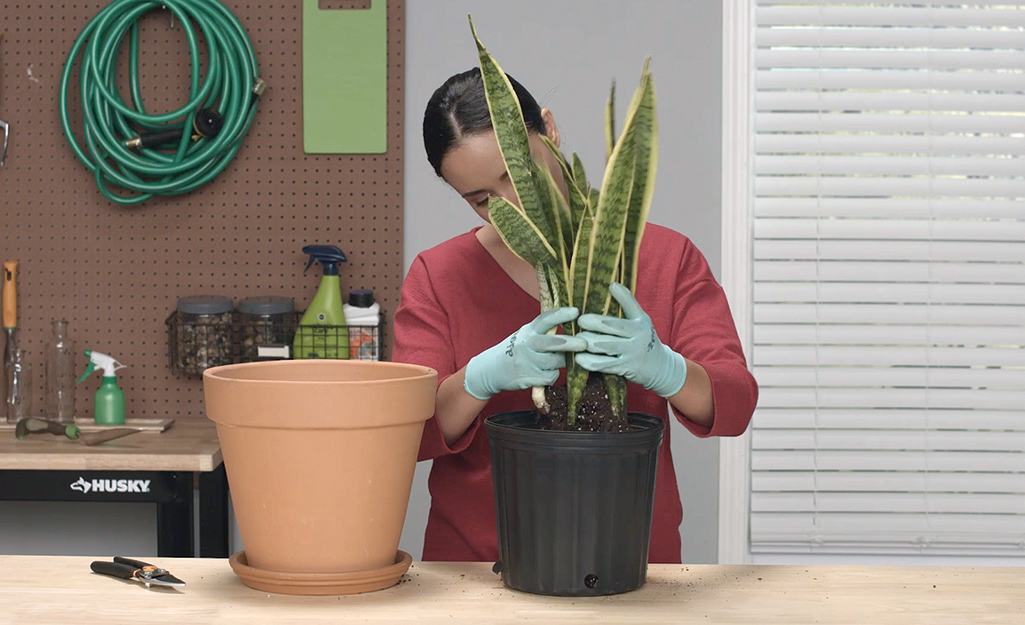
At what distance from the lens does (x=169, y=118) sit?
232 cm

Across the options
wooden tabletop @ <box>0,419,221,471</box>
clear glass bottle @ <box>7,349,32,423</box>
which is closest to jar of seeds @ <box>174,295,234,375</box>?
wooden tabletop @ <box>0,419,221,471</box>

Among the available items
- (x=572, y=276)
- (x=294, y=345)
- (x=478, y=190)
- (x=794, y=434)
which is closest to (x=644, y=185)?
(x=572, y=276)

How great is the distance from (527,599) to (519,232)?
336 mm

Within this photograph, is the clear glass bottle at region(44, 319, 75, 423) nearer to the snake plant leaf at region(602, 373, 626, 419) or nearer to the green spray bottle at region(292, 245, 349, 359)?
the green spray bottle at region(292, 245, 349, 359)

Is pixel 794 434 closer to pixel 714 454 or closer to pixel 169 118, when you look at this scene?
pixel 714 454

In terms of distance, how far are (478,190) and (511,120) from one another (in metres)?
0.43

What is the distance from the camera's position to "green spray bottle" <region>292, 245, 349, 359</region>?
2.33 meters

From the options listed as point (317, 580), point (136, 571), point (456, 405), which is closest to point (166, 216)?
point (456, 405)

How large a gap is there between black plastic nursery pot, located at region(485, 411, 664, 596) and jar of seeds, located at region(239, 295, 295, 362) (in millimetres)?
1566

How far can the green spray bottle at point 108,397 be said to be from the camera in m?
2.39

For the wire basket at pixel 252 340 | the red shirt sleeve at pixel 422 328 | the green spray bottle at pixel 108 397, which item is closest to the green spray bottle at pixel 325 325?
the wire basket at pixel 252 340

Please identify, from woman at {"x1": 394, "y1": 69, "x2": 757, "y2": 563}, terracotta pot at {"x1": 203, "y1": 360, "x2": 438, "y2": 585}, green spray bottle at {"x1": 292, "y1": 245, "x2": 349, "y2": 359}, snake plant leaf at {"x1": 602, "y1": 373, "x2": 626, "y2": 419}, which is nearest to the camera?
terracotta pot at {"x1": 203, "y1": 360, "x2": 438, "y2": 585}

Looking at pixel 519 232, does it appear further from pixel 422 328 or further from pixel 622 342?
pixel 422 328

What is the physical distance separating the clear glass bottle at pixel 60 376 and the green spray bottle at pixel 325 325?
597mm
